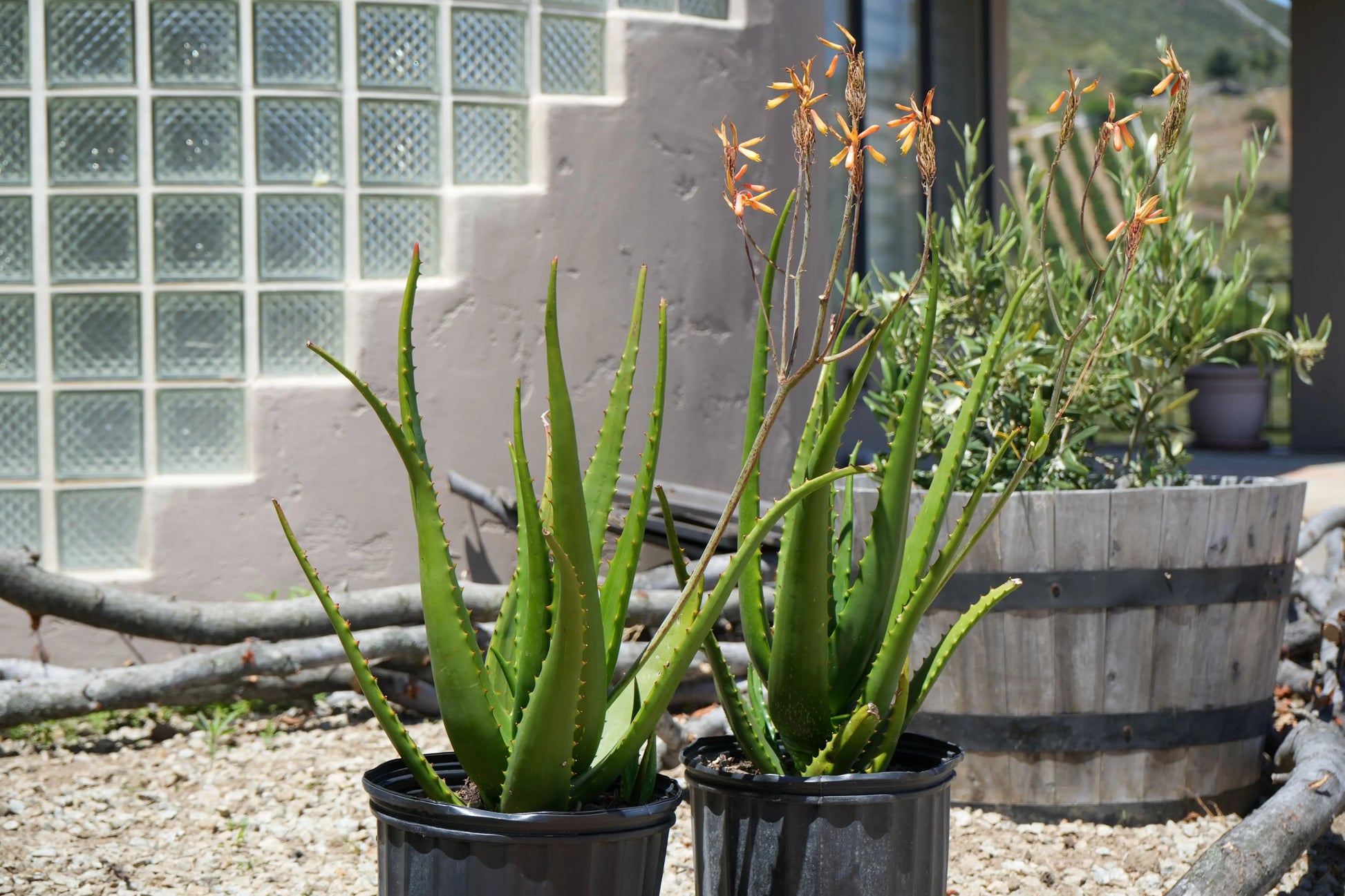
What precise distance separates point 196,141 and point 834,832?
3.26 metres

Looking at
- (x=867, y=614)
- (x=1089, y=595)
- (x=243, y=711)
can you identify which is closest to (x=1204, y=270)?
(x=1089, y=595)

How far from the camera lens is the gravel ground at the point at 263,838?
268 centimetres

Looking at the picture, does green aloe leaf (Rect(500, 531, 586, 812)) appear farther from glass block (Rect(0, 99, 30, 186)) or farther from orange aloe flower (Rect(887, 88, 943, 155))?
glass block (Rect(0, 99, 30, 186))

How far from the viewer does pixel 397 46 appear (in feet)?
14.0

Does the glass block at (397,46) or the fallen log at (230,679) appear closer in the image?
the fallen log at (230,679)

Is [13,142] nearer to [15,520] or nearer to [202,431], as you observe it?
[202,431]

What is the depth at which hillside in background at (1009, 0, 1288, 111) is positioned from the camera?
6525 cm

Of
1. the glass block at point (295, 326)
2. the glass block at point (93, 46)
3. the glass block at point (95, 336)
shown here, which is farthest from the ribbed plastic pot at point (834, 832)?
the glass block at point (93, 46)

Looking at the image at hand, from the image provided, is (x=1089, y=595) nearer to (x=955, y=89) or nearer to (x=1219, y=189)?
(x=955, y=89)

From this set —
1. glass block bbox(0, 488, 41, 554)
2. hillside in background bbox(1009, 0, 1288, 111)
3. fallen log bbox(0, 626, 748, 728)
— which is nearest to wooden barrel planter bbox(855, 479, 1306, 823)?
fallen log bbox(0, 626, 748, 728)

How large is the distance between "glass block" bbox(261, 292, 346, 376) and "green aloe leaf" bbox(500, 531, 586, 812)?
2.83 metres

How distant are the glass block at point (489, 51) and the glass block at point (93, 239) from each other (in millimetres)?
1110

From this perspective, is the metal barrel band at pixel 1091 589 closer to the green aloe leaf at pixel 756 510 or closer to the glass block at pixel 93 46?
the green aloe leaf at pixel 756 510

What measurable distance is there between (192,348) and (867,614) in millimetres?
2919
